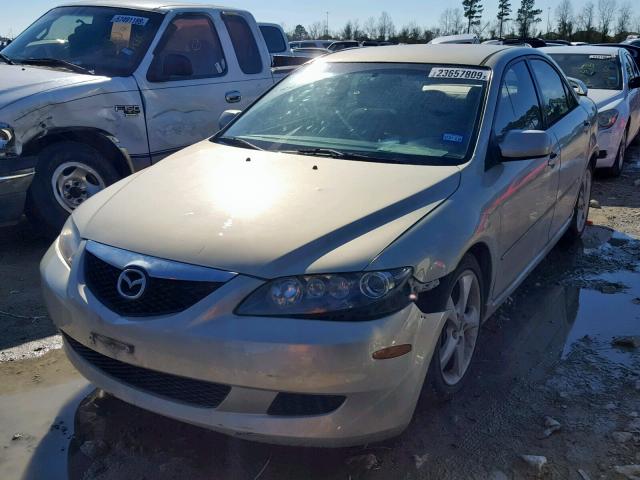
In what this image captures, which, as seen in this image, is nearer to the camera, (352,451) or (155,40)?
(352,451)

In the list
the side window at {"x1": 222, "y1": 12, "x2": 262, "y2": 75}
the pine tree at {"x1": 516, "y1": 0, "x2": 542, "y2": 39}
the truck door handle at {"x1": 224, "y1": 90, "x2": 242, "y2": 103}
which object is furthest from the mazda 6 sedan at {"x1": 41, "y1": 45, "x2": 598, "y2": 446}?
the pine tree at {"x1": 516, "y1": 0, "x2": 542, "y2": 39}

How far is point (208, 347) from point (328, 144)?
5.37 ft

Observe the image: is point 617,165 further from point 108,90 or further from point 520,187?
point 108,90

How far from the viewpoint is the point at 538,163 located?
12.8 feet

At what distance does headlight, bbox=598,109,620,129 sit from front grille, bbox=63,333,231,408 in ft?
23.7

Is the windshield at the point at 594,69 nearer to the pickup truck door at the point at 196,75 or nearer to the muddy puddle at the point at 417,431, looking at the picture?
the pickup truck door at the point at 196,75

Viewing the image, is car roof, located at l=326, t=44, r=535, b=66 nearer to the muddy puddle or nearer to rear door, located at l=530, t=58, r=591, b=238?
rear door, located at l=530, t=58, r=591, b=238

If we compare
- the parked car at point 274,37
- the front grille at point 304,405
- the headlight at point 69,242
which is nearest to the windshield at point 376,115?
the headlight at point 69,242

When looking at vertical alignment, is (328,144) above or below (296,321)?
above

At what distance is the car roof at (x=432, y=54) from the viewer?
390 centimetres

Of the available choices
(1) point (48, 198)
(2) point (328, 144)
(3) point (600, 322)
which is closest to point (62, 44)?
(1) point (48, 198)

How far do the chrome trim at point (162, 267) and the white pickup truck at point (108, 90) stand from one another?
8.15 ft

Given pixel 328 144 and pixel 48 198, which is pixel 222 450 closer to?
pixel 328 144

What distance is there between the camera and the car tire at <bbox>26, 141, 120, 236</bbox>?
506 cm
